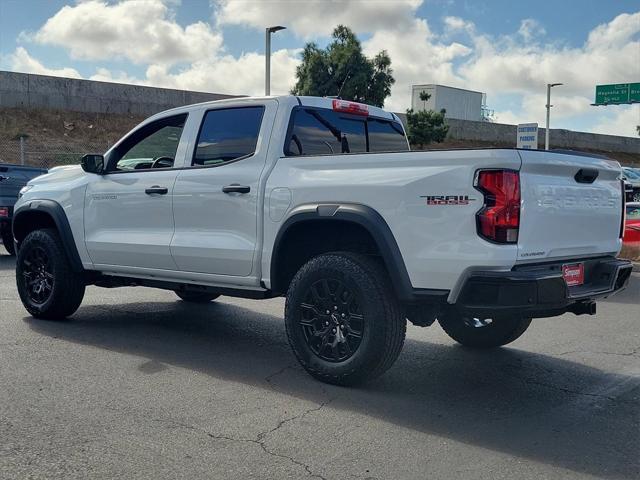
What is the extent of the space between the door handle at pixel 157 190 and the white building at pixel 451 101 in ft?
157

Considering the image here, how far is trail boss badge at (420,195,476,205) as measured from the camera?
411 centimetres

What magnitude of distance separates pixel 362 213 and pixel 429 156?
56cm

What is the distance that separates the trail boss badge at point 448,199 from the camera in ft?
13.5

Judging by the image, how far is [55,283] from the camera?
6672mm

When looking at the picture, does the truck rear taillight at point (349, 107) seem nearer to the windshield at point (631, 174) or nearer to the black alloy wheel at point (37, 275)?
the black alloy wheel at point (37, 275)

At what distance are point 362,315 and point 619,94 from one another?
4869 cm

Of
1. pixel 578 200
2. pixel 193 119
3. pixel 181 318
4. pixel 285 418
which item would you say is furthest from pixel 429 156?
pixel 181 318

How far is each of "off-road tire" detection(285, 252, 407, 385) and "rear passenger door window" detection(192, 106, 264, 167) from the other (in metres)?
1.17

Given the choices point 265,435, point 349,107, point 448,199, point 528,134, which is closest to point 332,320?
point 265,435

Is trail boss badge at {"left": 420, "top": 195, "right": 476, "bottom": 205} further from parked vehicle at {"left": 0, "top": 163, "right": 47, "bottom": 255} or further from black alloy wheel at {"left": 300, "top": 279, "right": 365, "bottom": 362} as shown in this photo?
parked vehicle at {"left": 0, "top": 163, "right": 47, "bottom": 255}

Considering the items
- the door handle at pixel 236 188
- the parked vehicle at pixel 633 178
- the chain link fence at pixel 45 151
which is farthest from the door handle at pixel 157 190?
the parked vehicle at pixel 633 178

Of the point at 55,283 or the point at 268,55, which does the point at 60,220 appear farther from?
the point at 268,55

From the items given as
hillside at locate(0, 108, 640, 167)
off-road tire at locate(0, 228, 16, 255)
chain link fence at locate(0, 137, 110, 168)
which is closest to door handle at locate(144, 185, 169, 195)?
off-road tire at locate(0, 228, 16, 255)

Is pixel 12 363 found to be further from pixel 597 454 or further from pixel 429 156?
pixel 597 454
